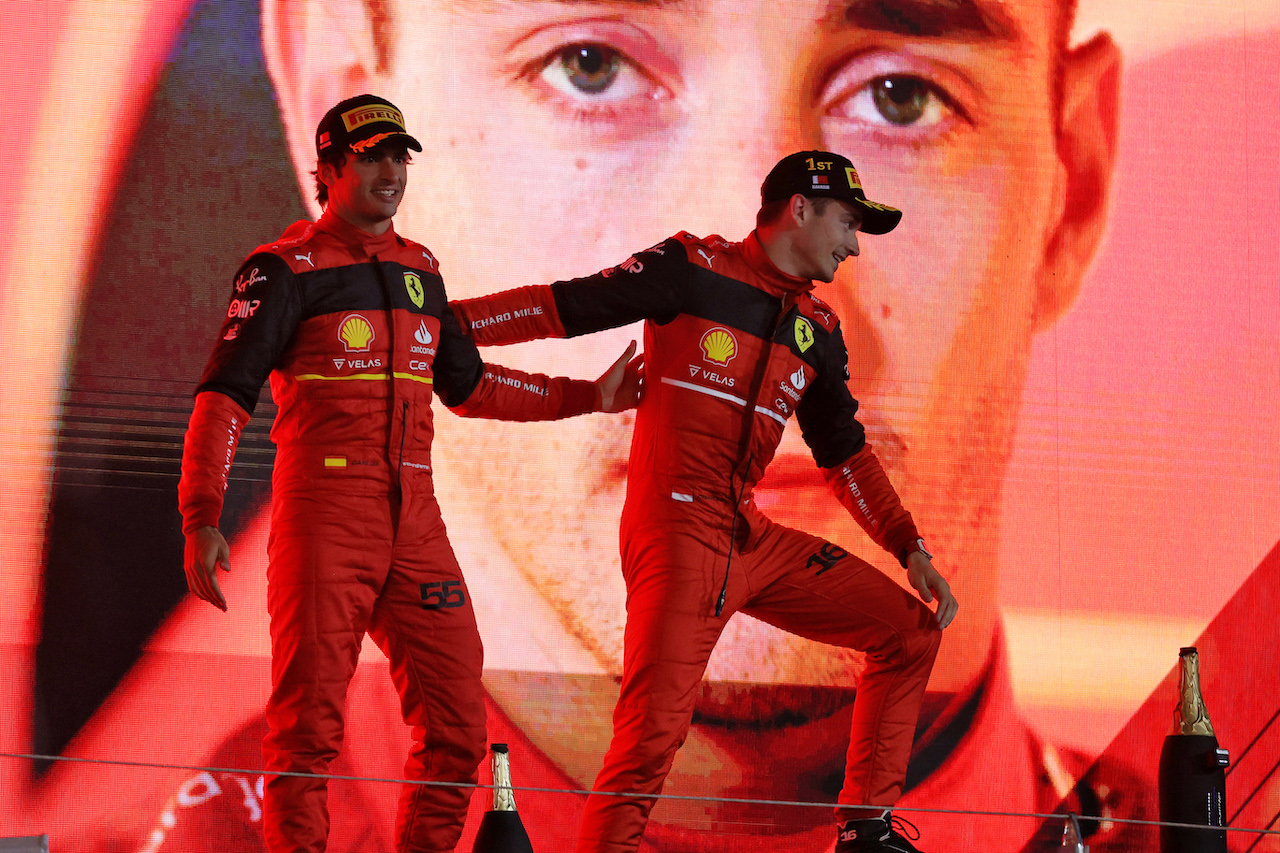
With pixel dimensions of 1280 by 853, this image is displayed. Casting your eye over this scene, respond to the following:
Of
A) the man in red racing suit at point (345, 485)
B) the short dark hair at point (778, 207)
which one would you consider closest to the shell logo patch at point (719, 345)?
the short dark hair at point (778, 207)

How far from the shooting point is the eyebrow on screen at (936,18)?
145 inches

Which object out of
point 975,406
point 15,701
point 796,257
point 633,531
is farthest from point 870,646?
point 15,701

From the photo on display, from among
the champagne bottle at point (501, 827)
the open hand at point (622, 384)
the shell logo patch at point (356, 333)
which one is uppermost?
the open hand at point (622, 384)

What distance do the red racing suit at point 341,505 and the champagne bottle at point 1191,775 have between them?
1.46 m

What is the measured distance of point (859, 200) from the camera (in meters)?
2.67

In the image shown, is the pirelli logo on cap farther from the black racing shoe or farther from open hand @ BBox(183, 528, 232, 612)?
the black racing shoe

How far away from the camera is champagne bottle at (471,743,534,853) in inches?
97.1

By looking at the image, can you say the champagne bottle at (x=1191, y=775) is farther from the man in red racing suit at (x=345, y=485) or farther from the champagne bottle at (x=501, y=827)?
the man in red racing suit at (x=345, y=485)

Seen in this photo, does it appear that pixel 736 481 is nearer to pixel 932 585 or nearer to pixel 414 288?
pixel 932 585

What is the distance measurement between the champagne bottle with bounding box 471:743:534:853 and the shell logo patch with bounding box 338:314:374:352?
0.84m

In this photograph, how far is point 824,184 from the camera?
2650 mm

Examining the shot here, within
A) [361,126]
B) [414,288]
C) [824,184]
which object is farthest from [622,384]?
[361,126]

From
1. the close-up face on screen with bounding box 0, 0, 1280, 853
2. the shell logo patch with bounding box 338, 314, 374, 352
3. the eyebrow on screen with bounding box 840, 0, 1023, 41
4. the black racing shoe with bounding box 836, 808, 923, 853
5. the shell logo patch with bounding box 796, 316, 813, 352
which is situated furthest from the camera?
the eyebrow on screen with bounding box 840, 0, 1023, 41

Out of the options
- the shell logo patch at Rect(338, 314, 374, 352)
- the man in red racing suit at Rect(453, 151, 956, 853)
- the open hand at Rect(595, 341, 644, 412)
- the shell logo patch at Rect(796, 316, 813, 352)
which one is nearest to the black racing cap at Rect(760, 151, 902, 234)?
the man in red racing suit at Rect(453, 151, 956, 853)
